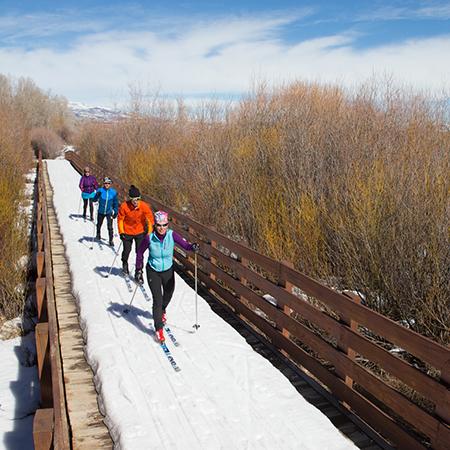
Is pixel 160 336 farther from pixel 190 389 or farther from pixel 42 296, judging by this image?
pixel 42 296

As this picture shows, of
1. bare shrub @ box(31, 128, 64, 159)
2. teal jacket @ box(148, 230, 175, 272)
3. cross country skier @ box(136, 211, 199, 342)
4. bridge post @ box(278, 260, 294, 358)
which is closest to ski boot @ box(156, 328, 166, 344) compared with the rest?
cross country skier @ box(136, 211, 199, 342)

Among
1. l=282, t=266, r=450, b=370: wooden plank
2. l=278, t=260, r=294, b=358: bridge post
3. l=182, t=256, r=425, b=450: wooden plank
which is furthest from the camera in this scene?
l=278, t=260, r=294, b=358: bridge post

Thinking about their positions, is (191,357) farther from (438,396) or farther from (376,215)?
(376,215)

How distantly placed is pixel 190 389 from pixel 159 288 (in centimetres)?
173

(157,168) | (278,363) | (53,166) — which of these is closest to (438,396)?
(278,363)

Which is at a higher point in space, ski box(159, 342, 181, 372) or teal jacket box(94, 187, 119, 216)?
teal jacket box(94, 187, 119, 216)

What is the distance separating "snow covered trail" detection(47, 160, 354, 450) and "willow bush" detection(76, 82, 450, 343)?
8.80ft

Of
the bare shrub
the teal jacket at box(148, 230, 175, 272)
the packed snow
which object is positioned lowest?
the packed snow

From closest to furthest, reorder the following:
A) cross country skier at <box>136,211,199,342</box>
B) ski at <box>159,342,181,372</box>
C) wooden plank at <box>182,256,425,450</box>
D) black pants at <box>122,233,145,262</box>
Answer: wooden plank at <box>182,256,425,450</box>, ski at <box>159,342,181,372</box>, cross country skier at <box>136,211,199,342</box>, black pants at <box>122,233,145,262</box>

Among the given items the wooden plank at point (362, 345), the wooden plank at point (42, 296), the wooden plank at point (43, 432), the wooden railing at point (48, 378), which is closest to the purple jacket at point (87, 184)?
the wooden railing at point (48, 378)

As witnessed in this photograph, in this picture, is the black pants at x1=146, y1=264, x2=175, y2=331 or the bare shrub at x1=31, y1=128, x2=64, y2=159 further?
the bare shrub at x1=31, y1=128, x2=64, y2=159

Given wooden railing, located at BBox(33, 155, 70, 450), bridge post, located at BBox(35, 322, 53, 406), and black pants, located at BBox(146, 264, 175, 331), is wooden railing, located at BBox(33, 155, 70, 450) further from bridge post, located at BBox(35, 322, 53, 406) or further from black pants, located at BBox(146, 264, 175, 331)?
black pants, located at BBox(146, 264, 175, 331)

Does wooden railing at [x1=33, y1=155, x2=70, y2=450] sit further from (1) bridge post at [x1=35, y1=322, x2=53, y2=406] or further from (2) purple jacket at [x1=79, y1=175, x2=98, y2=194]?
(2) purple jacket at [x1=79, y1=175, x2=98, y2=194]

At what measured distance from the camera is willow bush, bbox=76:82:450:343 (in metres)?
7.24
